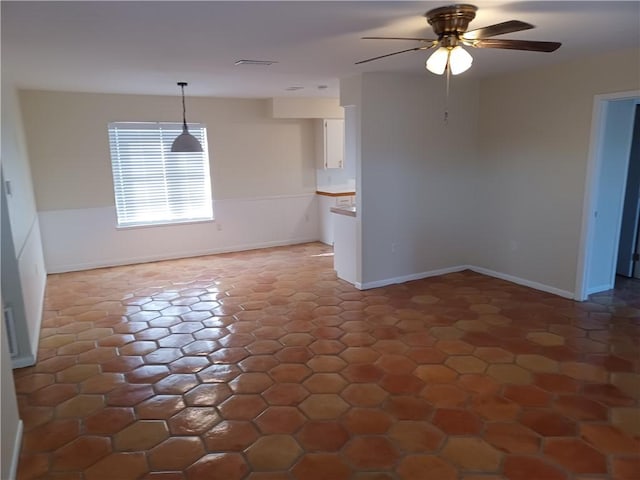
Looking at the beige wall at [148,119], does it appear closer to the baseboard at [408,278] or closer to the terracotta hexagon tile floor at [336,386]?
the terracotta hexagon tile floor at [336,386]

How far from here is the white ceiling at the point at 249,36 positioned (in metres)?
2.46

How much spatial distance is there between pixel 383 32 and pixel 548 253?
3.19 meters

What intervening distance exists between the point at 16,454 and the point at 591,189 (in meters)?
5.03

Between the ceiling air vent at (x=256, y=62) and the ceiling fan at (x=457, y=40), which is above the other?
the ceiling air vent at (x=256, y=62)

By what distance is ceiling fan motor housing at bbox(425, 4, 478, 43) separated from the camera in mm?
2484

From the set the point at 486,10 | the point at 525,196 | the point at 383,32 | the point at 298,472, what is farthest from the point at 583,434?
the point at 525,196

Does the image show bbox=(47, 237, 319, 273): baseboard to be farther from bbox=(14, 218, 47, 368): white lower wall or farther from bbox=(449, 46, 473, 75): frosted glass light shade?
bbox=(449, 46, 473, 75): frosted glass light shade

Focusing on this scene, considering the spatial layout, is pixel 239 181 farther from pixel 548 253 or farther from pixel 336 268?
pixel 548 253

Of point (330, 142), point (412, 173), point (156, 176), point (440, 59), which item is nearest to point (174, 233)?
point (156, 176)

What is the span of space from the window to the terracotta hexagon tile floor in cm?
189

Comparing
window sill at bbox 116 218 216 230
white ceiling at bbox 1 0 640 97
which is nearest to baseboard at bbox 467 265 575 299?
white ceiling at bbox 1 0 640 97

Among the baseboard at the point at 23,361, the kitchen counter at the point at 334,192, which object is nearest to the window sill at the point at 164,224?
the kitchen counter at the point at 334,192

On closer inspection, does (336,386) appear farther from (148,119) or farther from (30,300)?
(148,119)

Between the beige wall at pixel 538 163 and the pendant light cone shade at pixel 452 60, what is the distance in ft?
7.61
